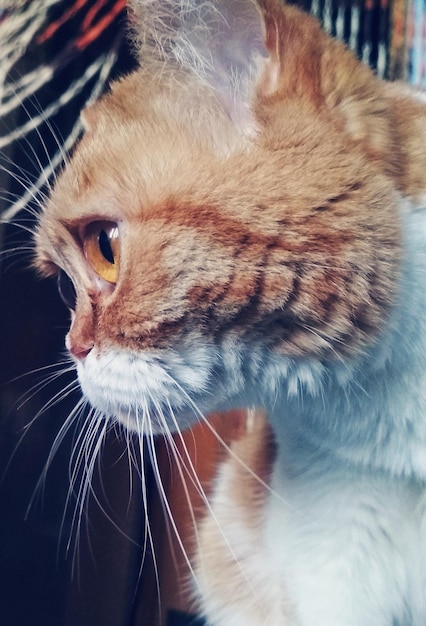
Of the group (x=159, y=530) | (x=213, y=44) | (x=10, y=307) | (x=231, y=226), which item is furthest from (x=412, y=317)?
(x=159, y=530)

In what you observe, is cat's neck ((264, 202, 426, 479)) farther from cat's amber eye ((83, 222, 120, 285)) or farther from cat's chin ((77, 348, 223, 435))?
cat's amber eye ((83, 222, 120, 285))

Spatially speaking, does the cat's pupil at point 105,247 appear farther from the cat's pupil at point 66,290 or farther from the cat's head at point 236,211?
the cat's pupil at point 66,290

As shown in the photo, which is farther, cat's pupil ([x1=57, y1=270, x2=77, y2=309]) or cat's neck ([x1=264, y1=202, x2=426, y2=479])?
cat's pupil ([x1=57, y1=270, x2=77, y2=309])

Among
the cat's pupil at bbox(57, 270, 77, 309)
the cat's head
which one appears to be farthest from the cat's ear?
the cat's pupil at bbox(57, 270, 77, 309)

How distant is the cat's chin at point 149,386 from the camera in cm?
55

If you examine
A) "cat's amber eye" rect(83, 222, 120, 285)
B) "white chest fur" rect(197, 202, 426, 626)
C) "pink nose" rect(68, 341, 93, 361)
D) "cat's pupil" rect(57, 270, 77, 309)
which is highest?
"cat's amber eye" rect(83, 222, 120, 285)

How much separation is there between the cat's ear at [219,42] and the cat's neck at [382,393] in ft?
0.57

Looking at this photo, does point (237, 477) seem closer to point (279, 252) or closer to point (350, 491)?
point (350, 491)

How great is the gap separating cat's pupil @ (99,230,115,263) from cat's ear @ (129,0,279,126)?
0.16 metres

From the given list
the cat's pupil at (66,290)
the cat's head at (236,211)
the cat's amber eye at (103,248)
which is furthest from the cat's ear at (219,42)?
the cat's pupil at (66,290)

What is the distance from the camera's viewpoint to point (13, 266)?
2.37 feet

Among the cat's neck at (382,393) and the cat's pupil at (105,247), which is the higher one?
the cat's pupil at (105,247)

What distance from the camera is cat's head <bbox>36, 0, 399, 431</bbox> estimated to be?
20.2 inches

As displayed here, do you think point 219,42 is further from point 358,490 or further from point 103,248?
point 358,490
